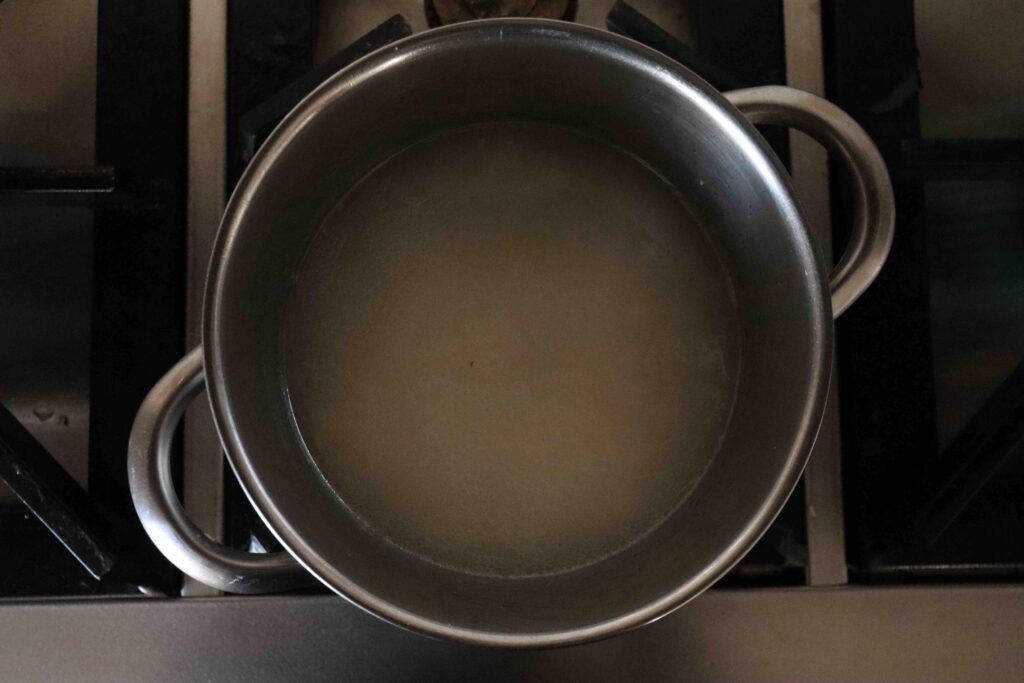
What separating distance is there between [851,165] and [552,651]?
0.29 meters

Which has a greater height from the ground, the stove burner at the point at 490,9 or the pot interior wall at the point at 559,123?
the stove burner at the point at 490,9

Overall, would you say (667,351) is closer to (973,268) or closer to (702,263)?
(702,263)

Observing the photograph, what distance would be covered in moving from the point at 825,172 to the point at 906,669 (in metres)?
0.27

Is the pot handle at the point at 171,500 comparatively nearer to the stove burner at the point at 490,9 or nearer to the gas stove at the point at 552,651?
the gas stove at the point at 552,651

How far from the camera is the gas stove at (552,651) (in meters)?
0.46

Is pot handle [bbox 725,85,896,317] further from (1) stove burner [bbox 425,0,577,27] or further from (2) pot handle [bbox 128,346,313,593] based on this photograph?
(2) pot handle [bbox 128,346,313,593]

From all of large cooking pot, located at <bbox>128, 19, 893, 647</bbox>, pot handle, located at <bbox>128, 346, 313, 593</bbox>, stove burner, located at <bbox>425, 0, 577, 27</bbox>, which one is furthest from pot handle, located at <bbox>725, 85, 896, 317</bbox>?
pot handle, located at <bbox>128, 346, 313, 593</bbox>

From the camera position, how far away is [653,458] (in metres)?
0.51

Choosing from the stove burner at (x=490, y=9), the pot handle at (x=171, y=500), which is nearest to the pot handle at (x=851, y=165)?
the stove burner at (x=490, y=9)

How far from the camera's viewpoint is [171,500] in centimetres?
42

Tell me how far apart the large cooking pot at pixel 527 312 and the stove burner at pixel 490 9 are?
0.05 metres

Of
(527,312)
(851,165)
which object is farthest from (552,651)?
(851,165)

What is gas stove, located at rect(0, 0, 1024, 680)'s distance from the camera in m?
0.46

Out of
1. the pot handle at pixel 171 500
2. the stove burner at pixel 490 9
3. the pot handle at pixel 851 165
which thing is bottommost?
the pot handle at pixel 171 500
